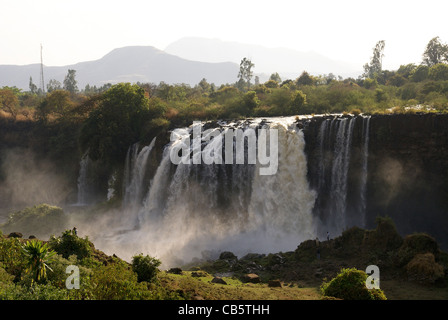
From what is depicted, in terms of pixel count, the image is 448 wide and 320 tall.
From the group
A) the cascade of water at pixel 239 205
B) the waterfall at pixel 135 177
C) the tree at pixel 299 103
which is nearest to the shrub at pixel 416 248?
the cascade of water at pixel 239 205

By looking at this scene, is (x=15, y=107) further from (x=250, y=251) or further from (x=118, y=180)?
(x=250, y=251)

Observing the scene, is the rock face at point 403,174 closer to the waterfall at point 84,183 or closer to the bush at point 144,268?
the bush at point 144,268

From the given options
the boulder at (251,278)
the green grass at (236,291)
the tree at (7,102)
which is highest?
the tree at (7,102)

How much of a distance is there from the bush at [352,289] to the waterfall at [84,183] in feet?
103

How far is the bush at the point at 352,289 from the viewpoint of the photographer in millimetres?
15086

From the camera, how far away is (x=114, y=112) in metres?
41.6

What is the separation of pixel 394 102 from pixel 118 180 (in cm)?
2694

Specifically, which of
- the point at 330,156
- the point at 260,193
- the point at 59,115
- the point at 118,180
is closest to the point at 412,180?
the point at 330,156

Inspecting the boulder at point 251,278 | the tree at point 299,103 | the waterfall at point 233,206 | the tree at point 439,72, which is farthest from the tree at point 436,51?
the boulder at point 251,278

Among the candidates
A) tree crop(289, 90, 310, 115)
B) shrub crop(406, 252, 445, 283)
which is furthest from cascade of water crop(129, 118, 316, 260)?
tree crop(289, 90, 310, 115)

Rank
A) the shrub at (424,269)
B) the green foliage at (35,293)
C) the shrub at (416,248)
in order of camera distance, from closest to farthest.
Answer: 1. the green foliage at (35,293)
2. the shrub at (424,269)
3. the shrub at (416,248)

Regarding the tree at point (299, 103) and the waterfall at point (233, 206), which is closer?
the waterfall at point (233, 206)

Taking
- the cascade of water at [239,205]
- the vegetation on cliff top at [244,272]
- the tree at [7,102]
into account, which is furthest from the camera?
the tree at [7,102]

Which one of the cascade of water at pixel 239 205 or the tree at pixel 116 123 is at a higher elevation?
the tree at pixel 116 123
